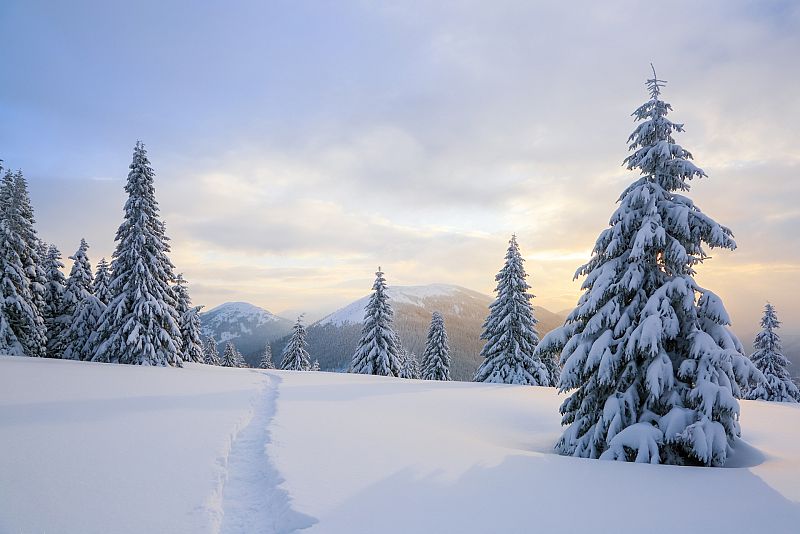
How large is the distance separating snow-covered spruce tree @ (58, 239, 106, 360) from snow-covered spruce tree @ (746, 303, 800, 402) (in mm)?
50709

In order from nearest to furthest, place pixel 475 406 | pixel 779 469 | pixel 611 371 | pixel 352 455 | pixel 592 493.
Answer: pixel 592 493
pixel 352 455
pixel 779 469
pixel 611 371
pixel 475 406

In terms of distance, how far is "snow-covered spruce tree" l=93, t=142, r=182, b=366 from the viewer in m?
24.8

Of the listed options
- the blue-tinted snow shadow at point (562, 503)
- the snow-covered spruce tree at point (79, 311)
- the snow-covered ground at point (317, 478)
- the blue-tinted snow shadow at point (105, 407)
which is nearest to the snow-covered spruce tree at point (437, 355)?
the snow-covered spruce tree at point (79, 311)

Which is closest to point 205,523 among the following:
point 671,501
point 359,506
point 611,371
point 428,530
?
point 359,506

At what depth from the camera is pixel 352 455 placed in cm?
728

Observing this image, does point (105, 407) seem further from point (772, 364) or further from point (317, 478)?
point (772, 364)

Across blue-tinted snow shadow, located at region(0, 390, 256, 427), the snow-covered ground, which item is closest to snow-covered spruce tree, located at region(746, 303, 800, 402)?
the snow-covered ground

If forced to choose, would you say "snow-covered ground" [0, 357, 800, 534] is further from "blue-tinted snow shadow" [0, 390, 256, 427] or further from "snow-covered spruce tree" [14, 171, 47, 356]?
"snow-covered spruce tree" [14, 171, 47, 356]

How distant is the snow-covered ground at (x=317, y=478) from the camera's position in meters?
4.65

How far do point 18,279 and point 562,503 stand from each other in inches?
1330

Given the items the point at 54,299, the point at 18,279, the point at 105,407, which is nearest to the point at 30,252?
the point at 18,279

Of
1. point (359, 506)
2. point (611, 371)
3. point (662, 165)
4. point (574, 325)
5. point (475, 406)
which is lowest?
point (475, 406)

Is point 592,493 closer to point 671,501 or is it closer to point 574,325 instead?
point 671,501

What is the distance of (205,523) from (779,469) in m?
10.4
